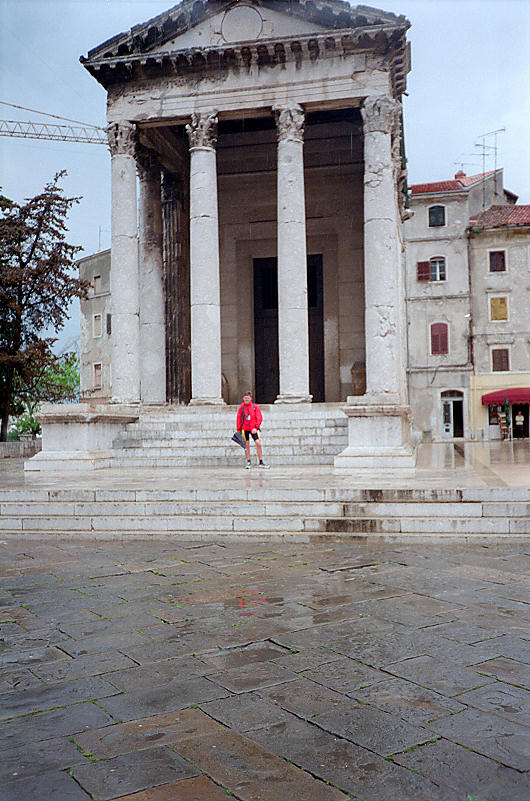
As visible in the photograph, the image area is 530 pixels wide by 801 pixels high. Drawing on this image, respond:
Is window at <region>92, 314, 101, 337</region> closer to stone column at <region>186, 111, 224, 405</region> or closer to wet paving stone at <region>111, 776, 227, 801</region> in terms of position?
stone column at <region>186, 111, 224, 405</region>

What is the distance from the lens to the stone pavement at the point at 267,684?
276cm

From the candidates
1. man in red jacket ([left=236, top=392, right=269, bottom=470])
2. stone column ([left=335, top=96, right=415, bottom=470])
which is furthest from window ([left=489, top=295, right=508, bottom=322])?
man in red jacket ([left=236, top=392, right=269, bottom=470])

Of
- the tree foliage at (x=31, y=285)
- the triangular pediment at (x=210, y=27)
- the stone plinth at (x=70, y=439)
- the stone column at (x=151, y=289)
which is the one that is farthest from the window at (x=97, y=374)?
the stone plinth at (x=70, y=439)

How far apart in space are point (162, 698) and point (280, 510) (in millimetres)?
5319

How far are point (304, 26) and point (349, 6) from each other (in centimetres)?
121

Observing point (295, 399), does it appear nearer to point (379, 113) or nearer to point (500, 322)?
point (379, 113)

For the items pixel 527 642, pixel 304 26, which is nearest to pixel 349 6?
pixel 304 26

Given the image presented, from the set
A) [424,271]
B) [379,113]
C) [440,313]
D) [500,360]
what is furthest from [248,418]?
[424,271]

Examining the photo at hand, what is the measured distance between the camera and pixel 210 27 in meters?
18.4

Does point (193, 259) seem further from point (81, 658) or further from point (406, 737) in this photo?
point (406, 737)

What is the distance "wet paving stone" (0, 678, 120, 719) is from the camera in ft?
11.3

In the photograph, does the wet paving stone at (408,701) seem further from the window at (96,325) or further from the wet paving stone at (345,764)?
the window at (96,325)

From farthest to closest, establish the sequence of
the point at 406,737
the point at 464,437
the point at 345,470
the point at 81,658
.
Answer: the point at 464,437
the point at 345,470
the point at 81,658
the point at 406,737

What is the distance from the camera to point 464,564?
6613 millimetres
